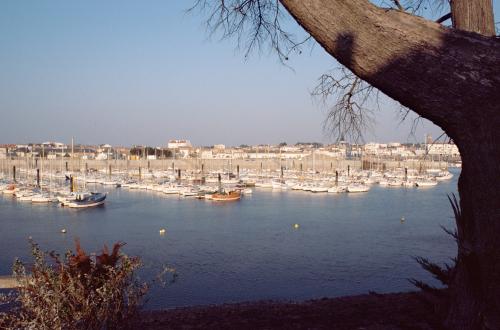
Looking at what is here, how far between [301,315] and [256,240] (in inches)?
477

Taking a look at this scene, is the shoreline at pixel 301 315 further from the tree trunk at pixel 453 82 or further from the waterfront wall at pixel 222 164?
the waterfront wall at pixel 222 164

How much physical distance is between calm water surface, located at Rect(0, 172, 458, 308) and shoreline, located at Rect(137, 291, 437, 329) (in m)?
0.77

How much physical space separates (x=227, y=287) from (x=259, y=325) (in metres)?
6.19

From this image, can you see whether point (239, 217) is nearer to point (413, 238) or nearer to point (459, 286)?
point (413, 238)

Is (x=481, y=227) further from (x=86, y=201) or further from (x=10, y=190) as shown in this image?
(x=10, y=190)

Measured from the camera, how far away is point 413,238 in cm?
1780

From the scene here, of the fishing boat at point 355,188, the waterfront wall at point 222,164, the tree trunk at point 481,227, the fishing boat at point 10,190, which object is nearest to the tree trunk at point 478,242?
the tree trunk at point 481,227

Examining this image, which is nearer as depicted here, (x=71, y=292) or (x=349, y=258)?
(x=71, y=292)

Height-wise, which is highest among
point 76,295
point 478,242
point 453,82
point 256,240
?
point 453,82

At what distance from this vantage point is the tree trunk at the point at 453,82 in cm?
174

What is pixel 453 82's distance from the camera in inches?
69.1

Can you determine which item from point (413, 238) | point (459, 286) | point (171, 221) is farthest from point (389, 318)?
point (171, 221)

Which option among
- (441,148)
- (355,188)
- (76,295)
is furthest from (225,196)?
(76,295)

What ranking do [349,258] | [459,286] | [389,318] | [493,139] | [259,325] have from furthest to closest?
[349,258] → [259,325] → [389,318] → [459,286] → [493,139]
